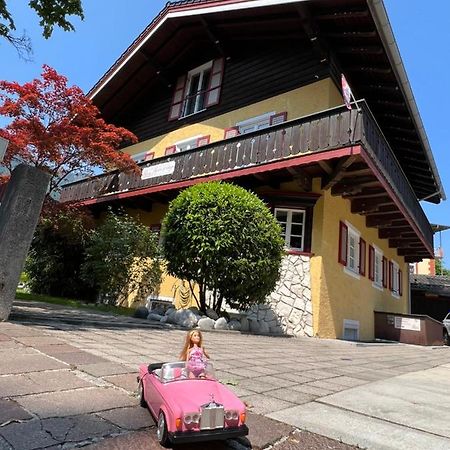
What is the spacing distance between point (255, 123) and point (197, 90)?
4.57 metres

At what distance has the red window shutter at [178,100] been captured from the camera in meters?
18.1

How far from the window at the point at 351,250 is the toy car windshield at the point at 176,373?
10.4m

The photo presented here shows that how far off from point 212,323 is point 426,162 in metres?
12.6

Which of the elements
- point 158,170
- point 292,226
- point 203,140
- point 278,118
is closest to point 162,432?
point 292,226

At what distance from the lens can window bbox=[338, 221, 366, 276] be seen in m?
13.0

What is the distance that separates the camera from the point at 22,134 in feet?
36.4

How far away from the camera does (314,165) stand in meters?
10.7

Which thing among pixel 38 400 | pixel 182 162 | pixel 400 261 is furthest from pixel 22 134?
pixel 400 261

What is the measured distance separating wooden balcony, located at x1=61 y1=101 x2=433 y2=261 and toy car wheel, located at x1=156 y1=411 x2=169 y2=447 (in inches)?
320

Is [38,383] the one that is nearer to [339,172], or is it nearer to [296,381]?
[296,381]

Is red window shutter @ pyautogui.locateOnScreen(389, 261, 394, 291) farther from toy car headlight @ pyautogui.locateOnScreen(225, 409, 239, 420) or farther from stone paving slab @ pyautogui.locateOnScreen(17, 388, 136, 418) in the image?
toy car headlight @ pyautogui.locateOnScreen(225, 409, 239, 420)

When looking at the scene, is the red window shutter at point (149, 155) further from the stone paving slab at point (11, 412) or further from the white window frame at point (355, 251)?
the stone paving slab at point (11, 412)

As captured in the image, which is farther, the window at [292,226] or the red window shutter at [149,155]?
the red window shutter at [149,155]

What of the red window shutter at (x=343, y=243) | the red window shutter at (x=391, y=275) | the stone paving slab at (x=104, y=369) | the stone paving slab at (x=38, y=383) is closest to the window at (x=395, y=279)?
the red window shutter at (x=391, y=275)
